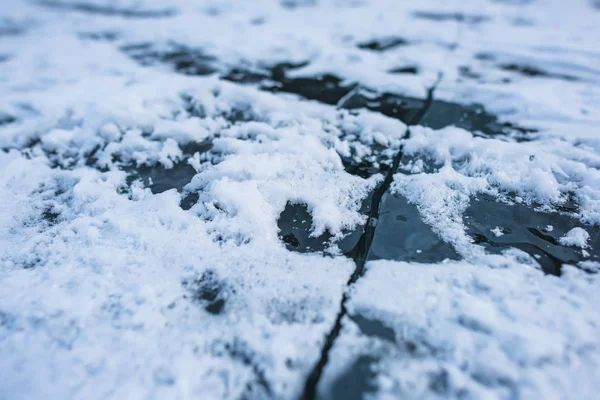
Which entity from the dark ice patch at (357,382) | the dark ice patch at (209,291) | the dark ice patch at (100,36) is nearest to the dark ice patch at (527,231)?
the dark ice patch at (357,382)

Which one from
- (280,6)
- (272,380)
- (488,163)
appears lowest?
(272,380)

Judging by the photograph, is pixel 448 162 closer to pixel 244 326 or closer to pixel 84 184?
pixel 244 326

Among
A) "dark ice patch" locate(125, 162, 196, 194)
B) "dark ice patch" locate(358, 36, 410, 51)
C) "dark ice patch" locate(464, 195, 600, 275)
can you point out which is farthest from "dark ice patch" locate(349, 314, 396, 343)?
"dark ice patch" locate(358, 36, 410, 51)

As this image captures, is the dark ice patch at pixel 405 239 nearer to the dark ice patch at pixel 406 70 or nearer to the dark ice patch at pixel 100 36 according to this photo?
the dark ice patch at pixel 406 70

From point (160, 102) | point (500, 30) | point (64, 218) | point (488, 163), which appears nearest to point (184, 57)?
point (160, 102)

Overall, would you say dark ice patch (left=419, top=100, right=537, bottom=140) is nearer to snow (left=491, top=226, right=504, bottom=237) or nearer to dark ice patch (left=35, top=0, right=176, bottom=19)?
snow (left=491, top=226, right=504, bottom=237)

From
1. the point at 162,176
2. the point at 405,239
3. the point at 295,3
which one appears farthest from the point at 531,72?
the point at 295,3
